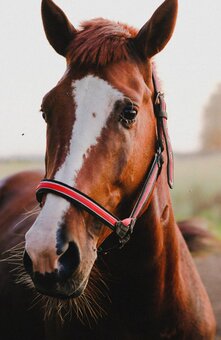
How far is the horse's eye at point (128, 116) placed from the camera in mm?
2250

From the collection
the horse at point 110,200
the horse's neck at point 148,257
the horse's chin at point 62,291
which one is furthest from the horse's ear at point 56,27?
the horse's chin at point 62,291

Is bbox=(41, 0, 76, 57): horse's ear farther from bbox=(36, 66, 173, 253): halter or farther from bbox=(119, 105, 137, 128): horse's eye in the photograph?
bbox=(119, 105, 137, 128): horse's eye

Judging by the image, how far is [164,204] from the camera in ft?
9.05

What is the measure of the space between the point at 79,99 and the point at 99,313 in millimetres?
1099

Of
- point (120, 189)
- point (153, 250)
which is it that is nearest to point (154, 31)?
point (120, 189)

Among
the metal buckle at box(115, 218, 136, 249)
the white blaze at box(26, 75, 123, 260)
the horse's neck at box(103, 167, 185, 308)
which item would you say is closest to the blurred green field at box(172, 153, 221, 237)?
the horse's neck at box(103, 167, 185, 308)

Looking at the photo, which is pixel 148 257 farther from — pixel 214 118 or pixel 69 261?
pixel 214 118

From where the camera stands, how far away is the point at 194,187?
36.6ft

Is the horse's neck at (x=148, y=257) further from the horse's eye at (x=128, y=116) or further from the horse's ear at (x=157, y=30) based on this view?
the horse's ear at (x=157, y=30)

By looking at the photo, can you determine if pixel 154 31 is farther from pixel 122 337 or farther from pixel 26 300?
pixel 26 300

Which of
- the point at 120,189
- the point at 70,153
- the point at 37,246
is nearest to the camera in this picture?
the point at 37,246

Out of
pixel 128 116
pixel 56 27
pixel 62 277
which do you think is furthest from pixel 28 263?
pixel 56 27

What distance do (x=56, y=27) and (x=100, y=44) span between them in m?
0.41

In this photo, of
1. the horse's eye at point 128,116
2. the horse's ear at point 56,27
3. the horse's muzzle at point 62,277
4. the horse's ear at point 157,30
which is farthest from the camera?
the horse's ear at point 56,27
